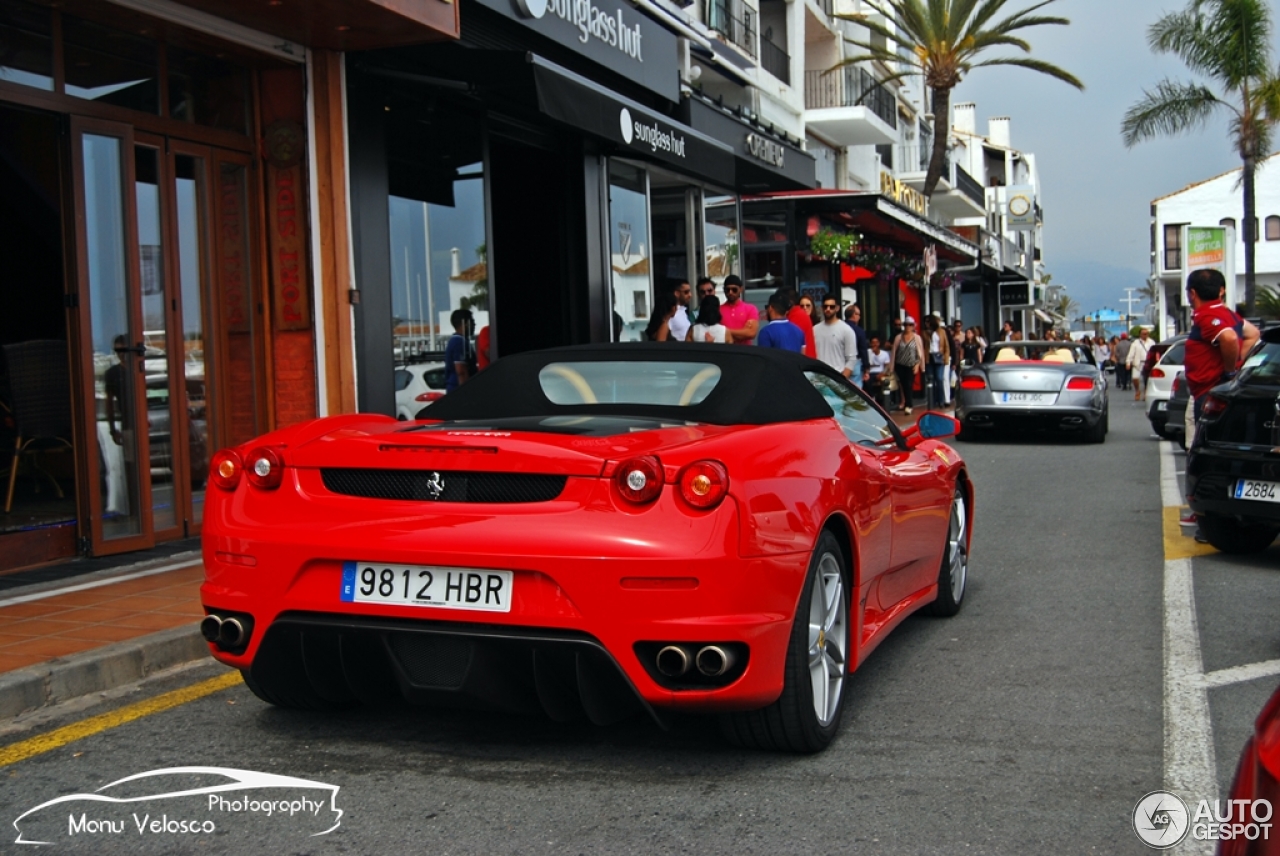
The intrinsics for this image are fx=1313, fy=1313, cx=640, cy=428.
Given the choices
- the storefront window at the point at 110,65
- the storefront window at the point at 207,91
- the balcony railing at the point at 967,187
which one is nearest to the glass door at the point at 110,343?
the storefront window at the point at 110,65

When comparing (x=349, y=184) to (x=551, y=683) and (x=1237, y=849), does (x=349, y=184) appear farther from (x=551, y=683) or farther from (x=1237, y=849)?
(x=1237, y=849)

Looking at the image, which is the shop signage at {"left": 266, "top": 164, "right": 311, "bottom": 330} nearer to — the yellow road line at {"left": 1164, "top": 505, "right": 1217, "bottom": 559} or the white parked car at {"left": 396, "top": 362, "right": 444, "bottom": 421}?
the white parked car at {"left": 396, "top": 362, "right": 444, "bottom": 421}

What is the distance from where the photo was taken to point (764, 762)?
12.7 ft

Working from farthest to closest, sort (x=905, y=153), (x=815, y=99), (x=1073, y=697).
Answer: (x=905, y=153) < (x=815, y=99) < (x=1073, y=697)

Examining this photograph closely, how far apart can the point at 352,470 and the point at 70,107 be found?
4845mm

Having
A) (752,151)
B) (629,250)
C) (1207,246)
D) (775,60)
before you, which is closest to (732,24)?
(775,60)

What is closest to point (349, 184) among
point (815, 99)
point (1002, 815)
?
point (1002, 815)

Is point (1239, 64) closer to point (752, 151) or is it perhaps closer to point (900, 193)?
point (900, 193)

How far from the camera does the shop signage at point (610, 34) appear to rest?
1106cm

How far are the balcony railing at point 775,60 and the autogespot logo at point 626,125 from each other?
14.8 m

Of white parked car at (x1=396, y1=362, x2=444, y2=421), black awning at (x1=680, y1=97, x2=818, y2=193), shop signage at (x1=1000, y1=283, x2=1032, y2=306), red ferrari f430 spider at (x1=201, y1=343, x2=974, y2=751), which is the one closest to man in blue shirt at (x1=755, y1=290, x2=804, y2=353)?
white parked car at (x1=396, y1=362, x2=444, y2=421)

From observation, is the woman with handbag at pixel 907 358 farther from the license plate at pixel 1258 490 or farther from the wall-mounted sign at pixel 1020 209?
the wall-mounted sign at pixel 1020 209

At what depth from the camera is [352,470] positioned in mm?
3842

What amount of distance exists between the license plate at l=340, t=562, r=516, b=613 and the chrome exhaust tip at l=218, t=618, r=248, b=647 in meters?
0.40
